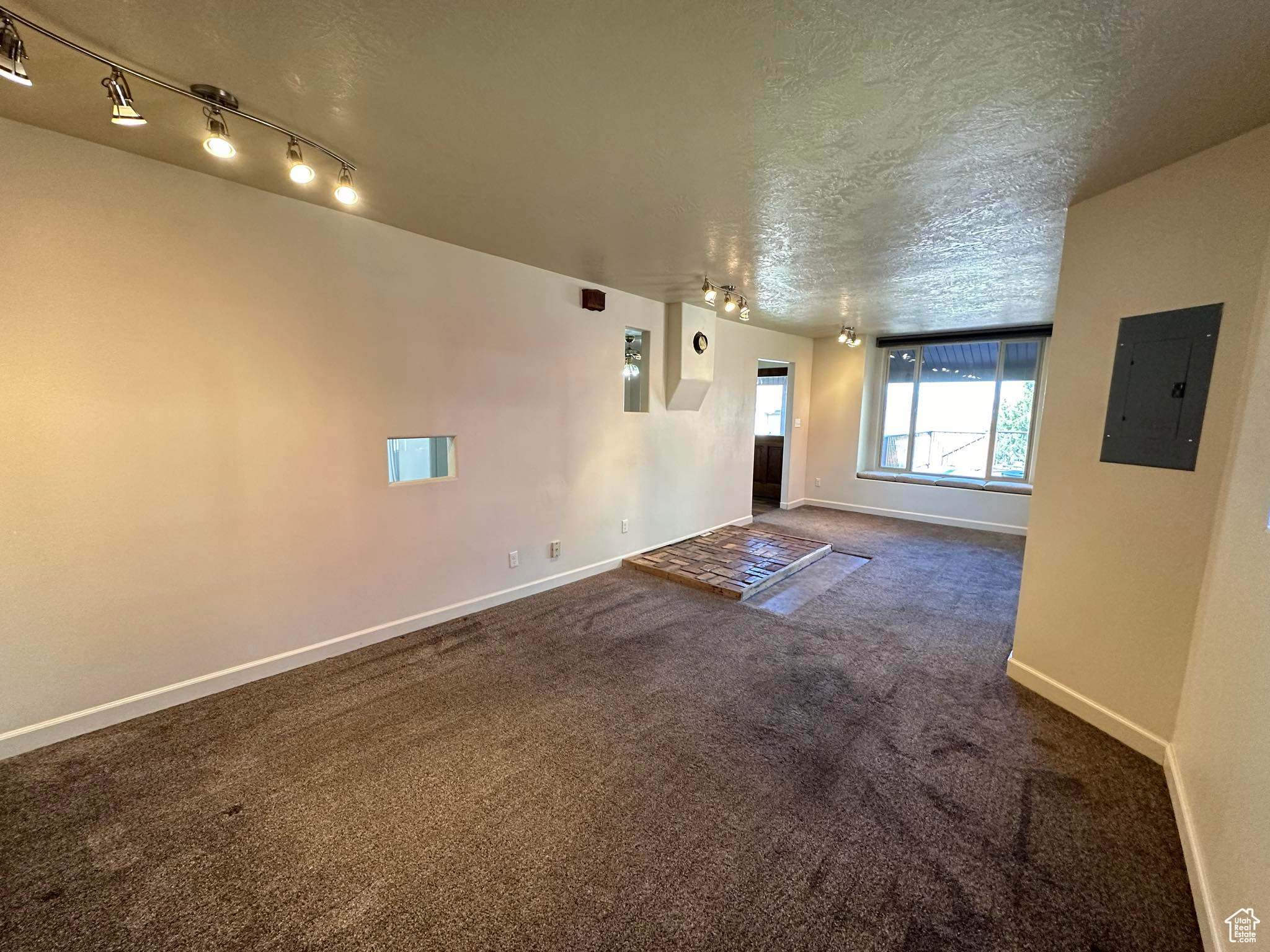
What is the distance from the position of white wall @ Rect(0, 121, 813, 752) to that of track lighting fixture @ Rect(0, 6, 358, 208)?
554 mm

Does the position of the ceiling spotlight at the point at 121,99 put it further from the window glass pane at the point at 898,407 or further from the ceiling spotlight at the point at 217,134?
the window glass pane at the point at 898,407

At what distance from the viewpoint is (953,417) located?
659cm

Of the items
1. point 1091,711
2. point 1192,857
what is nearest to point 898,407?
point 1091,711

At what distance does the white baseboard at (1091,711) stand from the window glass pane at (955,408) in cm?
459

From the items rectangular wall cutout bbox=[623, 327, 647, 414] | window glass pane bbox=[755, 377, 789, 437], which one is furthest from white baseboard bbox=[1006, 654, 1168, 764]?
window glass pane bbox=[755, 377, 789, 437]

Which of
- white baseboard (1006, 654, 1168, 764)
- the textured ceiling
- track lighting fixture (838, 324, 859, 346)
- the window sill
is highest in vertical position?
the textured ceiling

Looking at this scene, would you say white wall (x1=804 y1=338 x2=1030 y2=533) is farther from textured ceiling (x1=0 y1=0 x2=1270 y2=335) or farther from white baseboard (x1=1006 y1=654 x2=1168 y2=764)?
textured ceiling (x1=0 y1=0 x2=1270 y2=335)

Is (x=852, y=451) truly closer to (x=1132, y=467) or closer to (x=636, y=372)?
(x=636, y=372)

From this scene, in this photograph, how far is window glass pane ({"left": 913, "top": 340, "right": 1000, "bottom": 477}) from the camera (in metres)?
6.30

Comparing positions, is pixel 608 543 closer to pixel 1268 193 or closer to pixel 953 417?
pixel 1268 193

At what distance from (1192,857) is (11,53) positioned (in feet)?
14.1

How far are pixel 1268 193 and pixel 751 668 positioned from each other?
2895 millimetres

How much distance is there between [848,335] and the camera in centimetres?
604

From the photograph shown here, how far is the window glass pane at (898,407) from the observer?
6883mm
